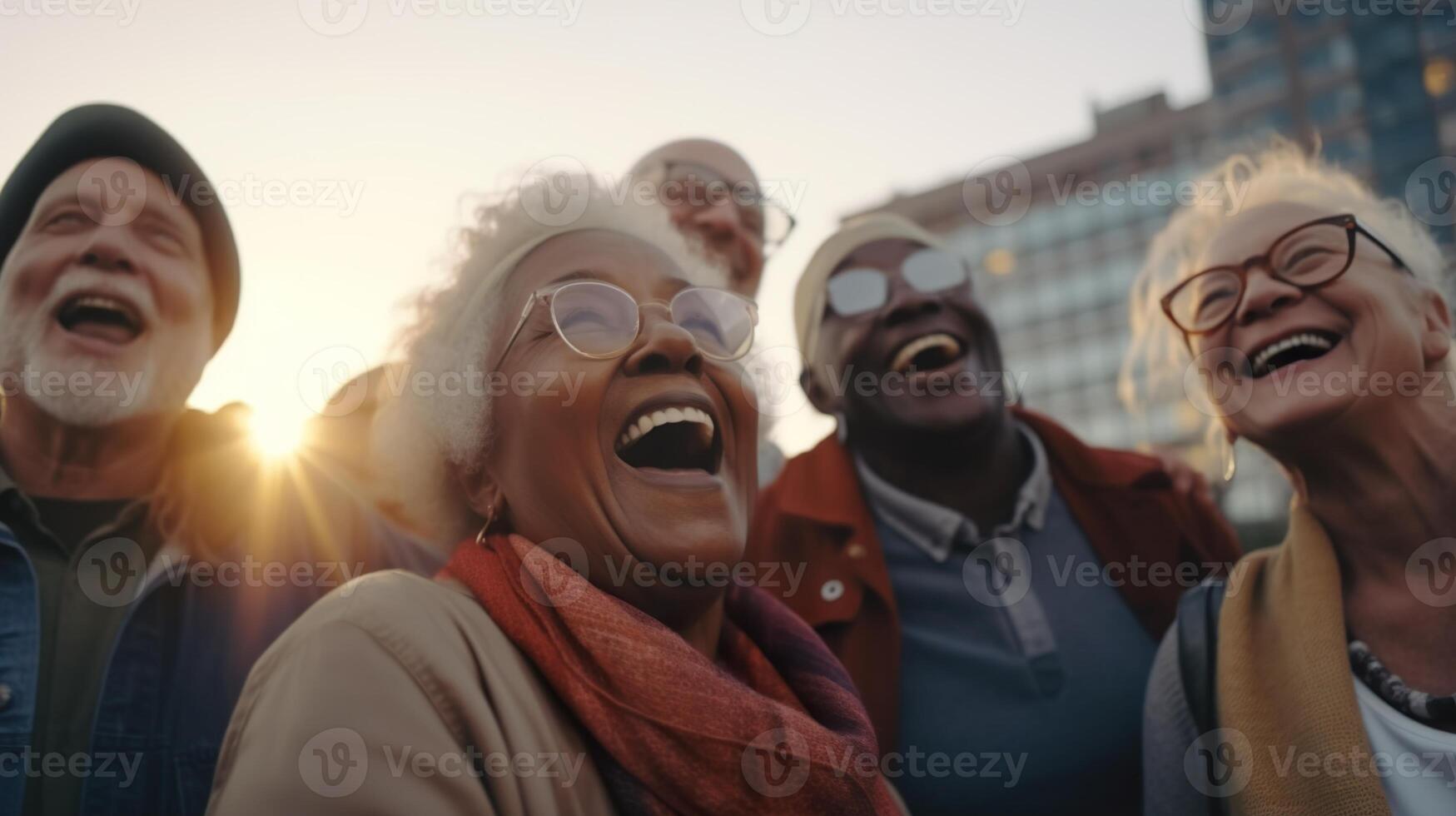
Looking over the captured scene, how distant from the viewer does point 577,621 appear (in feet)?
6.48

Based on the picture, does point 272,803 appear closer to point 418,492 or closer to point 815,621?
point 418,492

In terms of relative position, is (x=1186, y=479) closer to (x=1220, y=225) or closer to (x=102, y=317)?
(x=1220, y=225)

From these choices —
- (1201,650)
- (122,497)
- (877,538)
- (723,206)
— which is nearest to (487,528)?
(122,497)

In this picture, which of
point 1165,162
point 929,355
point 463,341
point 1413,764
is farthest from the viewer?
point 1165,162

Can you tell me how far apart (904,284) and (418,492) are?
6.05 ft

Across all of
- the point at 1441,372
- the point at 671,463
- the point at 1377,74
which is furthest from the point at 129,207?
the point at 1377,74

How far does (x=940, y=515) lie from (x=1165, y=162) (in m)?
61.5

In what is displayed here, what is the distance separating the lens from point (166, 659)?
8.33ft

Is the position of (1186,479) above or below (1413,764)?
above

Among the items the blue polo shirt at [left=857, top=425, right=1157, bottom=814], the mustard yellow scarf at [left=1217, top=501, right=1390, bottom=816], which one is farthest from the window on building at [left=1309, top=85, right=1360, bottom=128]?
the mustard yellow scarf at [left=1217, top=501, right=1390, bottom=816]

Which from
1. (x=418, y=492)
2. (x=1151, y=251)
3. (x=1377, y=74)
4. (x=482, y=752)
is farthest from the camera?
(x=1377, y=74)

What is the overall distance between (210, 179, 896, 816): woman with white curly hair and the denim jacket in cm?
59

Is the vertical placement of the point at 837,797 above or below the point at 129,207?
below

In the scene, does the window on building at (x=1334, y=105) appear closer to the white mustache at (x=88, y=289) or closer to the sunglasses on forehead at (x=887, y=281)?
the sunglasses on forehead at (x=887, y=281)
